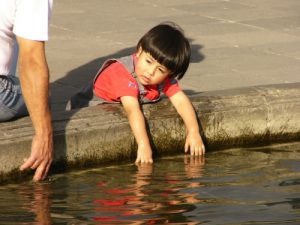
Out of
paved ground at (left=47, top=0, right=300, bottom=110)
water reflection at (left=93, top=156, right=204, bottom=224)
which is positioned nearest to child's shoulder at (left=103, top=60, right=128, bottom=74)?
paved ground at (left=47, top=0, right=300, bottom=110)

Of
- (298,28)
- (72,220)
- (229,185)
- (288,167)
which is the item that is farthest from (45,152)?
(298,28)

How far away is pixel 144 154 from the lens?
22.5 feet

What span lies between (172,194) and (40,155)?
0.77 metres

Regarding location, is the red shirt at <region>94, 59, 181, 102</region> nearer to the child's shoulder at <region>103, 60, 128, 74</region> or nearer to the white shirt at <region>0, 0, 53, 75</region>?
the child's shoulder at <region>103, 60, 128, 74</region>

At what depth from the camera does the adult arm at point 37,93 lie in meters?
5.95

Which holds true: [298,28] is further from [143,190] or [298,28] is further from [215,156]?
[143,190]

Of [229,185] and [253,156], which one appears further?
[253,156]

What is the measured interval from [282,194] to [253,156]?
39.2 inches

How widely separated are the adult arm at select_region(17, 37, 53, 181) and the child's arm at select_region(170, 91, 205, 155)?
45.3 inches

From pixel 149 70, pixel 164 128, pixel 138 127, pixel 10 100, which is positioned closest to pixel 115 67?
pixel 149 70

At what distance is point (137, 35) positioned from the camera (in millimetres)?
9977

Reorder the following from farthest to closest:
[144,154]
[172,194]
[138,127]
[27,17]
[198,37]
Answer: [198,37], [144,154], [138,127], [172,194], [27,17]

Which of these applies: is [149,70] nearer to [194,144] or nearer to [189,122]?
[189,122]

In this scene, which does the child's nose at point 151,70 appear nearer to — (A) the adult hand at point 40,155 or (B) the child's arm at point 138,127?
(B) the child's arm at point 138,127
